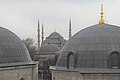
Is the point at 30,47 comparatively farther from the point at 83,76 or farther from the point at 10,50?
Result: the point at 83,76

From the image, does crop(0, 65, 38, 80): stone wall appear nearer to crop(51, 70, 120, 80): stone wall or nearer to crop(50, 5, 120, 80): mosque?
crop(50, 5, 120, 80): mosque

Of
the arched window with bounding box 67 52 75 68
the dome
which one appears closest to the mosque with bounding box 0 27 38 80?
the dome

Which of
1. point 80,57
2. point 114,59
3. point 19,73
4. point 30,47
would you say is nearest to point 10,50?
point 19,73

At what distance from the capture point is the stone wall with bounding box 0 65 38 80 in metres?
22.4

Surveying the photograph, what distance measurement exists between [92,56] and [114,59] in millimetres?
1764

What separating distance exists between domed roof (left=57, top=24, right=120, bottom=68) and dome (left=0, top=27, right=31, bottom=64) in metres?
4.35

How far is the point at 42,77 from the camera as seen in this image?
2136 inches

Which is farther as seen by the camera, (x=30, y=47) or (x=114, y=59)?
(x=30, y=47)

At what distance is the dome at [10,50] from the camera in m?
23.4

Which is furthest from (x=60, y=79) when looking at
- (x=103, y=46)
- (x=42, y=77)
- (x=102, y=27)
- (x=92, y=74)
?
(x=42, y=77)

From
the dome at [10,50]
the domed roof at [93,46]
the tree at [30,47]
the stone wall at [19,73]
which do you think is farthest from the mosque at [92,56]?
the tree at [30,47]

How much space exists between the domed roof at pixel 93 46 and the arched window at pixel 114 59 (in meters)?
0.30

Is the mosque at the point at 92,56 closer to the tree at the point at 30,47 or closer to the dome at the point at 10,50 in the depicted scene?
the dome at the point at 10,50

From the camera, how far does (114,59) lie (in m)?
20.5
